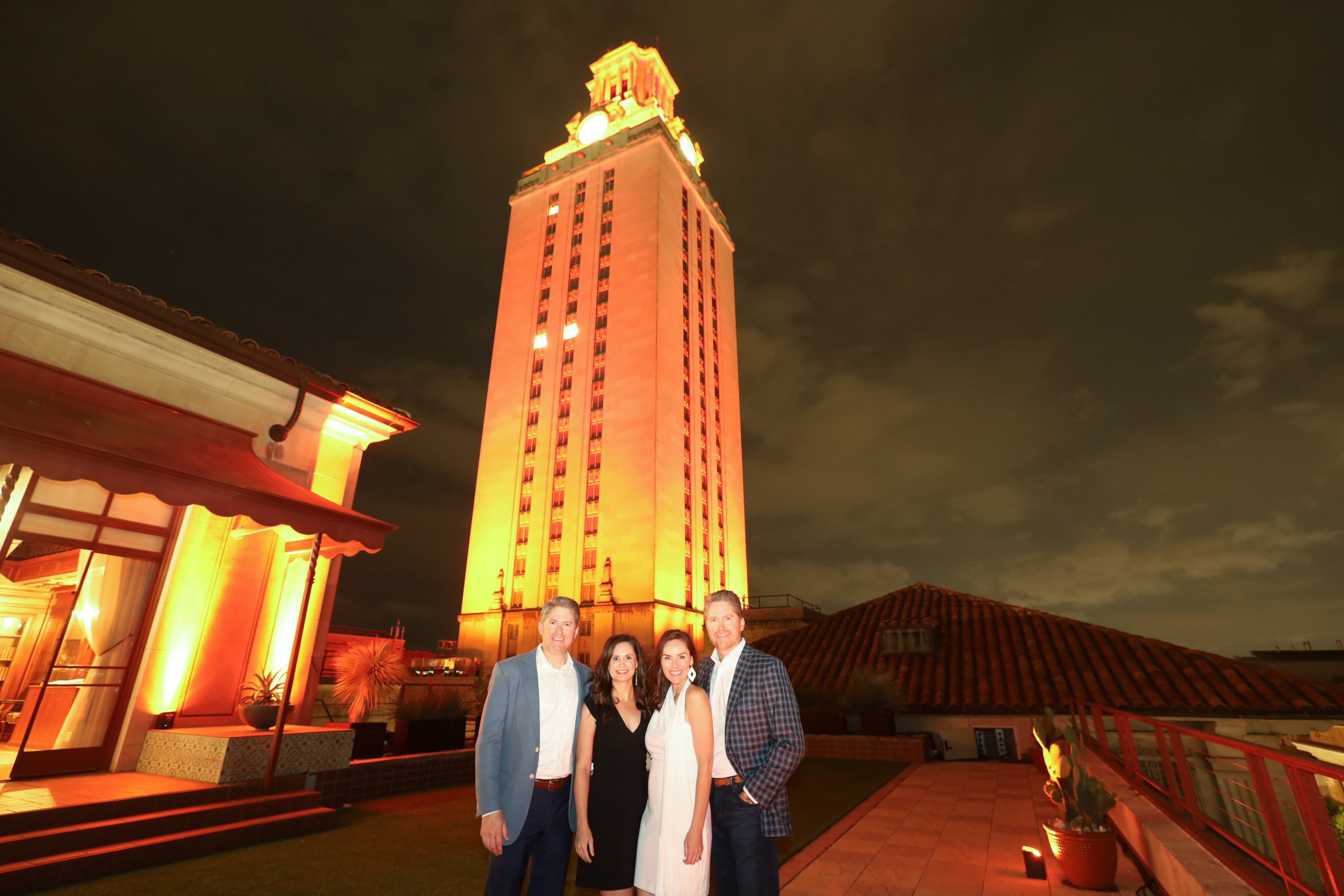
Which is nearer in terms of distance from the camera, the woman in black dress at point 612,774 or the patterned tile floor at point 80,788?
the woman in black dress at point 612,774

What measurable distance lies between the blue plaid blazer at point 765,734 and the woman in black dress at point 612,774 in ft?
1.92

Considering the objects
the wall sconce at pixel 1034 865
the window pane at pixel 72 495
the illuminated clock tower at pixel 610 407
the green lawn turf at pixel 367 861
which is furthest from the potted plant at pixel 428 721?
the illuminated clock tower at pixel 610 407

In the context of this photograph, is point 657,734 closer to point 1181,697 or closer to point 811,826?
point 811,826

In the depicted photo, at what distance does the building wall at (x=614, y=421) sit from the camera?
4688cm

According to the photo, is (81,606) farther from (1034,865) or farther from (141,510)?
(1034,865)

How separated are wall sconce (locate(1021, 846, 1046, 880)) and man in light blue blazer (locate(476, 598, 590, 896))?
15.3ft

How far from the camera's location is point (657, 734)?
364cm

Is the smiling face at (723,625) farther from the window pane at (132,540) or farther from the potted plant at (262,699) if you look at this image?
the window pane at (132,540)

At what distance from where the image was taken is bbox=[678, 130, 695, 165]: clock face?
70.1 m

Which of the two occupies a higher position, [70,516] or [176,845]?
[70,516]

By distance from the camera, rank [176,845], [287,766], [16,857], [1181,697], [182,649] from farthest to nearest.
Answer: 1. [1181,697]
2. [182,649]
3. [287,766]
4. [176,845]
5. [16,857]

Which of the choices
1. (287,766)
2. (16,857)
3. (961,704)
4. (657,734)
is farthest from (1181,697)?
(16,857)

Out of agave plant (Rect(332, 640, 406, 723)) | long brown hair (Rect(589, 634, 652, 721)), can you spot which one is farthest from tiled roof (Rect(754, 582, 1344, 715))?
long brown hair (Rect(589, 634, 652, 721))

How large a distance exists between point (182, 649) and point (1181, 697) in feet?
64.5
